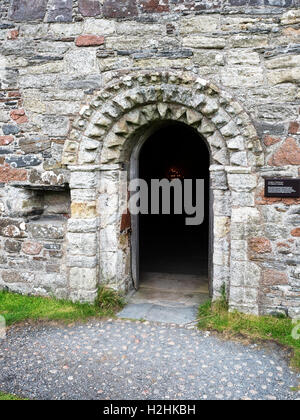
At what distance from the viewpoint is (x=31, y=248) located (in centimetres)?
483

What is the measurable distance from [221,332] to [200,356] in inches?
21.7

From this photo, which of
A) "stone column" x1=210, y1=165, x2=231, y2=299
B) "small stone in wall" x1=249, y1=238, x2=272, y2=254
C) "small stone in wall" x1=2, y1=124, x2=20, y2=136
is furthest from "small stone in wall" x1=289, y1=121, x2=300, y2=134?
"small stone in wall" x1=2, y1=124, x2=20, y2=136

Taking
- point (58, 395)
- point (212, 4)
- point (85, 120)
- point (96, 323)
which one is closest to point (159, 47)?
point (212, 4)

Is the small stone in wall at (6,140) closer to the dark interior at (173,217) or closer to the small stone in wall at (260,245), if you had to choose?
the dark interior at (173,217)

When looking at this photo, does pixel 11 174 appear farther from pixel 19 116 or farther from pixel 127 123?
pixel 127 123

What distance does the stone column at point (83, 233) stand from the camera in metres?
4.52

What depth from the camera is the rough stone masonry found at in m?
4.07

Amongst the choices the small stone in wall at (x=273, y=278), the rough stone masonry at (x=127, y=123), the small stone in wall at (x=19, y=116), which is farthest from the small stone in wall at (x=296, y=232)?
the small stone in wall at (x=19, y=116)

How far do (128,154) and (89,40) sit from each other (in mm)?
1443

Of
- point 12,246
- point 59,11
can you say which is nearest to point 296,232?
point 12,246

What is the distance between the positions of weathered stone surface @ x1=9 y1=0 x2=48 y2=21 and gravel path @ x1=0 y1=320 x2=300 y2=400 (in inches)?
147

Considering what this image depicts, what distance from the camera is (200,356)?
3545 mm

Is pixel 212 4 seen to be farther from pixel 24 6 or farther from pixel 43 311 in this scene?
pixel 43 311

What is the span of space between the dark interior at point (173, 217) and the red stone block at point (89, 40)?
11.5 feet
